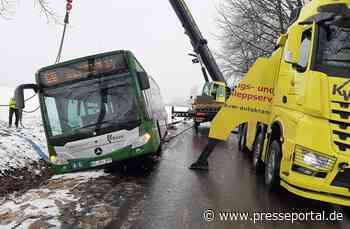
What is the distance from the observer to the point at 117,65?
8.71 metres

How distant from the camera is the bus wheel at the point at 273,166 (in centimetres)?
709

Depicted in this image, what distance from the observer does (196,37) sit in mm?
18703

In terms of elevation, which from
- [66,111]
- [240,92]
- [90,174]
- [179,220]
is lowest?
[90,174]

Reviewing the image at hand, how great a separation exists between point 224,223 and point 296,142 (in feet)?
5.45

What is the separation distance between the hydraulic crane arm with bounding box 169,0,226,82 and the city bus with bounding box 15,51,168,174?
379 inches

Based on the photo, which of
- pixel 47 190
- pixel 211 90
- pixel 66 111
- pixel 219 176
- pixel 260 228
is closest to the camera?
pixel 260 228

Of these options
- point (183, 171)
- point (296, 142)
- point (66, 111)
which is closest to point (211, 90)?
point (183, 171)

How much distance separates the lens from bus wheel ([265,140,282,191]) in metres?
7.09

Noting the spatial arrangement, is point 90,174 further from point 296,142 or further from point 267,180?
point 296,142

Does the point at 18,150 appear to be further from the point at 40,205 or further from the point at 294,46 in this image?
the point at 294,46

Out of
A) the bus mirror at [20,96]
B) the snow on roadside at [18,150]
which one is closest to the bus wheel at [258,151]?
the bus mirror at [20,96]

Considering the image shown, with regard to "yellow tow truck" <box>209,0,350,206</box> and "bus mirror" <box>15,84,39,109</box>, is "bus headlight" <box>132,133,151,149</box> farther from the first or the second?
"yellow tow truck" <box>209,0,350,206</box>

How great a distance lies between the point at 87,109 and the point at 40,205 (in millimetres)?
2653

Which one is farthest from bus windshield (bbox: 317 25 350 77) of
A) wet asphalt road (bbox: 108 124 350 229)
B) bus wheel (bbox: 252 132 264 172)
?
bus wheel (bbox: 252 132 264 172)
